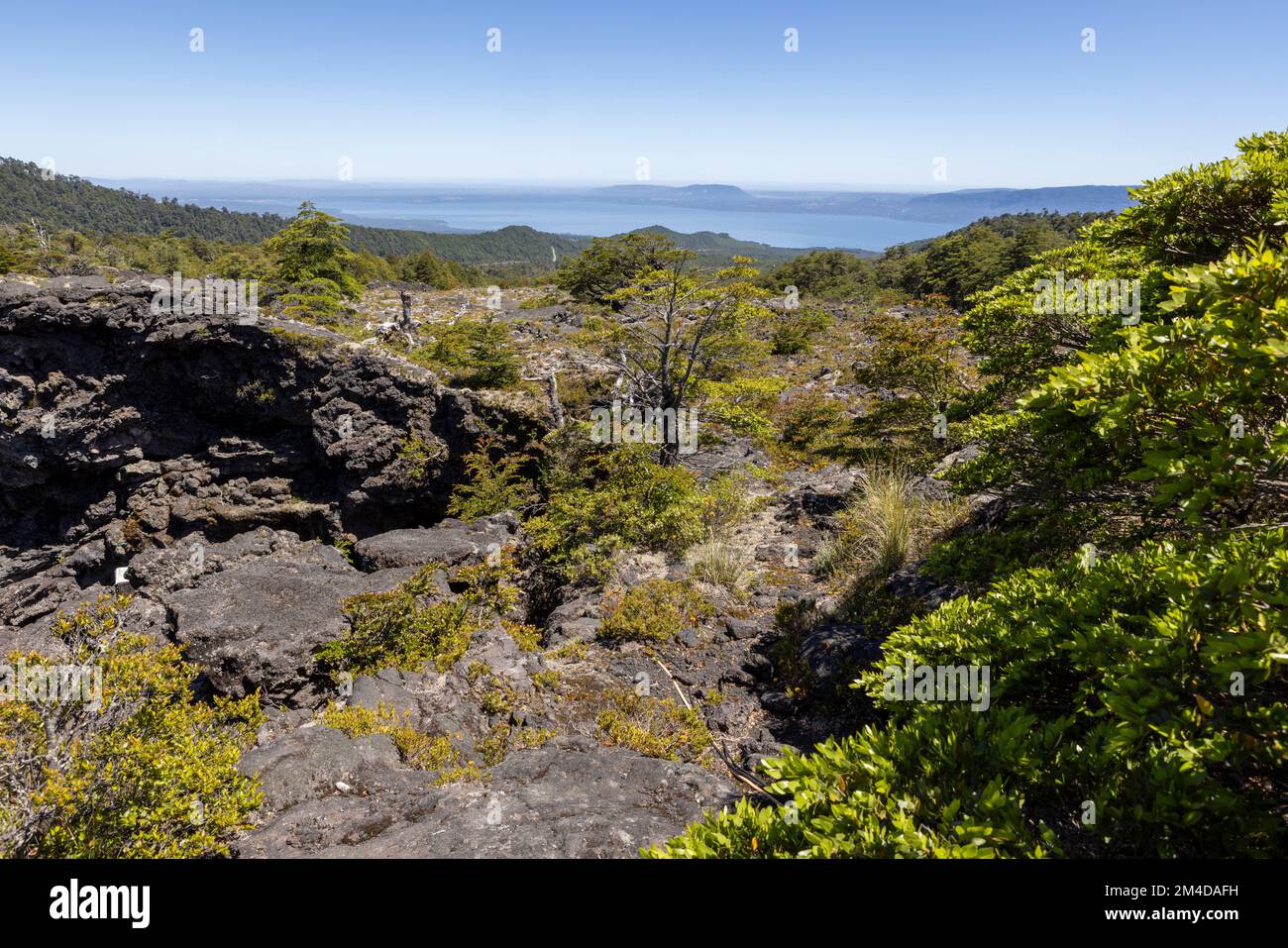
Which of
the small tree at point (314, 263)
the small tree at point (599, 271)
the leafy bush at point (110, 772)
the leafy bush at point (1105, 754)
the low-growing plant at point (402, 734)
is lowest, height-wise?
the low-growing plant at point (402, 734)

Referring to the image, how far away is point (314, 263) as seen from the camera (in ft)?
67.9

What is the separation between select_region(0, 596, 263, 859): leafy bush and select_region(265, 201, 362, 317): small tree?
17.4 meters

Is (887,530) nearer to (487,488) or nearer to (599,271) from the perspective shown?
(487,488)

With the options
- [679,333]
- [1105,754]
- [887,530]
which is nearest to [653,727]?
[1105,754]

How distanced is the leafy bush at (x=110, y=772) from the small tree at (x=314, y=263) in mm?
17441

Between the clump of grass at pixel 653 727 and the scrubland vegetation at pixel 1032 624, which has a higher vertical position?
the scrubland vegetation at pixel 1032 624

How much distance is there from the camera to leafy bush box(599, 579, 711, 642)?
8.62 metres

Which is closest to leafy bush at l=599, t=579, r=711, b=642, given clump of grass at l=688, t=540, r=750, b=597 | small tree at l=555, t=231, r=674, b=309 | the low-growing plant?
clump of grass at l=688, t=540, r=750, b=597

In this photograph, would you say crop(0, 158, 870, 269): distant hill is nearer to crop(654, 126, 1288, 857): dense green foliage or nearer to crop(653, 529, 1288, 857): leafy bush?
crop(654, 126, 1288, 857): dense green foliage

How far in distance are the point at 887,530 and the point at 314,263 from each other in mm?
21135

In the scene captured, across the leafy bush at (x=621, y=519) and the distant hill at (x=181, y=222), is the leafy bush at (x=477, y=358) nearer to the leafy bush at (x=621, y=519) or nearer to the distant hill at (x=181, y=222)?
the leafy bush at (x=621, y=519)

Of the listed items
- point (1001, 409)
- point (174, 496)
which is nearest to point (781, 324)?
point (1001, 409)

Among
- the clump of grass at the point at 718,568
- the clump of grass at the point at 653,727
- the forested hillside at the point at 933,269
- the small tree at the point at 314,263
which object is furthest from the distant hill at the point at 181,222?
the clump of grass at the point at 653,727

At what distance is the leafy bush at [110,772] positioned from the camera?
341 cm
